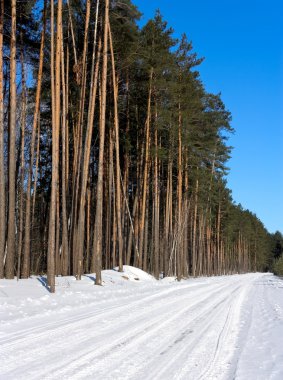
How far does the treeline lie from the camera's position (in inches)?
612

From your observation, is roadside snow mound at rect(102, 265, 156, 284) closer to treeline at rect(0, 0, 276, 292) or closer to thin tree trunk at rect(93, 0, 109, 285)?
treeline at rect(0, 0, 276, 292)

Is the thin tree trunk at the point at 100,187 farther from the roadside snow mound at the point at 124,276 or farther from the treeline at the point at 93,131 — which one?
the roadside snow mound at the point at 124,276

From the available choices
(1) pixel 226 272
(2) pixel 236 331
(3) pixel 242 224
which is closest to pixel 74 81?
(2) pixel 236 331

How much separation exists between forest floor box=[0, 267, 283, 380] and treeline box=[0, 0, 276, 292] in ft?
12.8

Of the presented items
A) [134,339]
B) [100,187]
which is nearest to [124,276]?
[100,187]

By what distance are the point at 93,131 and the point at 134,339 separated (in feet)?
65.8

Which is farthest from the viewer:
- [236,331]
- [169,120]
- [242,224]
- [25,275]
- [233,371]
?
[242,224]

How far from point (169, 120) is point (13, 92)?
13874 millimetres

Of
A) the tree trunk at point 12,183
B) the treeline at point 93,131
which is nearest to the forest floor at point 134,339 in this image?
the tree trunk at point 12,183

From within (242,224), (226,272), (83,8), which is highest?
(83,8)

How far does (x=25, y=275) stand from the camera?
16.9 metres

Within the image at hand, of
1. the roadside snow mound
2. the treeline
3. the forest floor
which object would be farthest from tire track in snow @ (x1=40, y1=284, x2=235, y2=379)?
the roadside snow mound

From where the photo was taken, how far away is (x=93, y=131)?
25578 mm

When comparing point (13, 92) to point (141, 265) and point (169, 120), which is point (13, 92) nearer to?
point (169, 120)
